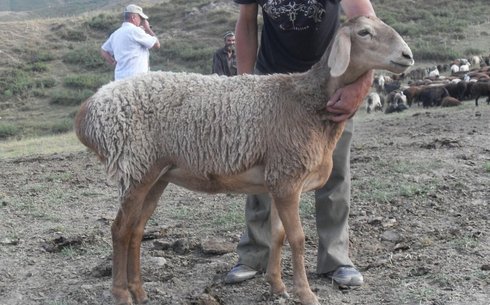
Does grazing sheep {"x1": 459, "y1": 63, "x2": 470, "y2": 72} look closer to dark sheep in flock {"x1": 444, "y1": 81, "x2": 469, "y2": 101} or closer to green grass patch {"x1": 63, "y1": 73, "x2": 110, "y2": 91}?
dark sheep in flock {"x1": 444, "y1": 81, "x2": 469, "y2": 101}

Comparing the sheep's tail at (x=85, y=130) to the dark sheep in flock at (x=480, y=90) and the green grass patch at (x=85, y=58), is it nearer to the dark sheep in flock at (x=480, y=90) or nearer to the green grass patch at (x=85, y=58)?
the dark sheep in flock at (x=480, y=90)

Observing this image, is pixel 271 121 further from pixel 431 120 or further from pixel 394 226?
pixel 431 120

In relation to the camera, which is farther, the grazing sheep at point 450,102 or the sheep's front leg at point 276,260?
the grazing sheep at point 450,102

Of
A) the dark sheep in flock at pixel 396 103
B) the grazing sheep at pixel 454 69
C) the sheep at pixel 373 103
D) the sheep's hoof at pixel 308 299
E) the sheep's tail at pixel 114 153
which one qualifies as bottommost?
the grazing sheep at pixel 454 69

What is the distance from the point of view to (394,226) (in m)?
6.41

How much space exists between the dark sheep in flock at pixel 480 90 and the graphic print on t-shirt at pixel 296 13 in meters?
16.6

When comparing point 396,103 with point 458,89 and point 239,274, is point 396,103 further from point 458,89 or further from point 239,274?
point 239,274

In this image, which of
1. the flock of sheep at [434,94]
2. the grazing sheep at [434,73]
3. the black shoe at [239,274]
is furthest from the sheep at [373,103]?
the black shoe at [239,274]

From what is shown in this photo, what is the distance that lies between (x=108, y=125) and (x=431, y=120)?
393 inches

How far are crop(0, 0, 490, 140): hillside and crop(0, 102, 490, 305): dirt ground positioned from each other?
14819 mm

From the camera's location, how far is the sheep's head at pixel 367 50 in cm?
450

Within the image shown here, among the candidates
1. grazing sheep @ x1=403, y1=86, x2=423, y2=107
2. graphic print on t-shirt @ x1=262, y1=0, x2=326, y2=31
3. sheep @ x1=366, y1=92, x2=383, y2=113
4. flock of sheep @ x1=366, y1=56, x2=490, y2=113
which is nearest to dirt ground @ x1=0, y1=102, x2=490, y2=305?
graphic print on t-shirt @ x1=262, y1=0, x2=326, y2=31

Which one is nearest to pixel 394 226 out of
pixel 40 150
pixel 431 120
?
pixel 431 120

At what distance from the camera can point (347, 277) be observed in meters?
5.07
